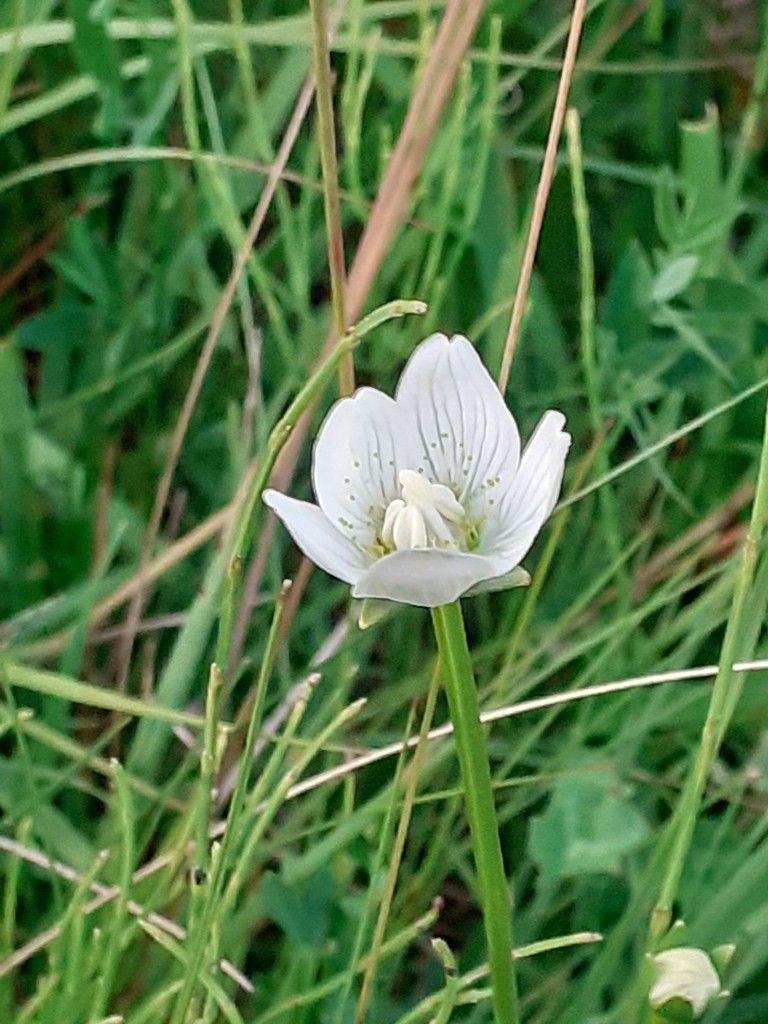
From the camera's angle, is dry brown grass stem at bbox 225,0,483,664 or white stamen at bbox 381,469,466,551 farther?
dry brown grass stem at bbox 225,0,483,664

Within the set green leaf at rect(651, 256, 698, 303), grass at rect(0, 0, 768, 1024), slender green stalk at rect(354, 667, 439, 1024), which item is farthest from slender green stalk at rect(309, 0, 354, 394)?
green leaf at rect(651, 256, 698, 303)

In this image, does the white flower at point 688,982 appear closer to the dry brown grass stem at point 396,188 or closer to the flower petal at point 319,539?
the flower petal at point 319,539

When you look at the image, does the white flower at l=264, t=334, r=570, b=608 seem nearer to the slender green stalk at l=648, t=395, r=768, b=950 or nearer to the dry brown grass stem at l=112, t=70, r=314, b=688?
the slender green stalk at l=648, t=395, r=768, b=950

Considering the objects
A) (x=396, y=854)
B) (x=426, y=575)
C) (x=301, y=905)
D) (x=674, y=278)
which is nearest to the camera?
(x=426, y=575)

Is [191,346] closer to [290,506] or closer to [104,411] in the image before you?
[104,411]

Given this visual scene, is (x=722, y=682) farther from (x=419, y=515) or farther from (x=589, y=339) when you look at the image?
(x=589, y=339)

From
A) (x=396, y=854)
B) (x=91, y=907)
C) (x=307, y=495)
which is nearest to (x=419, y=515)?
(x=396, y=854)

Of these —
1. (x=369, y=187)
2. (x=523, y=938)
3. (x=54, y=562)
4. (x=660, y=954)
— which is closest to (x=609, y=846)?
(x=523, y=938)
